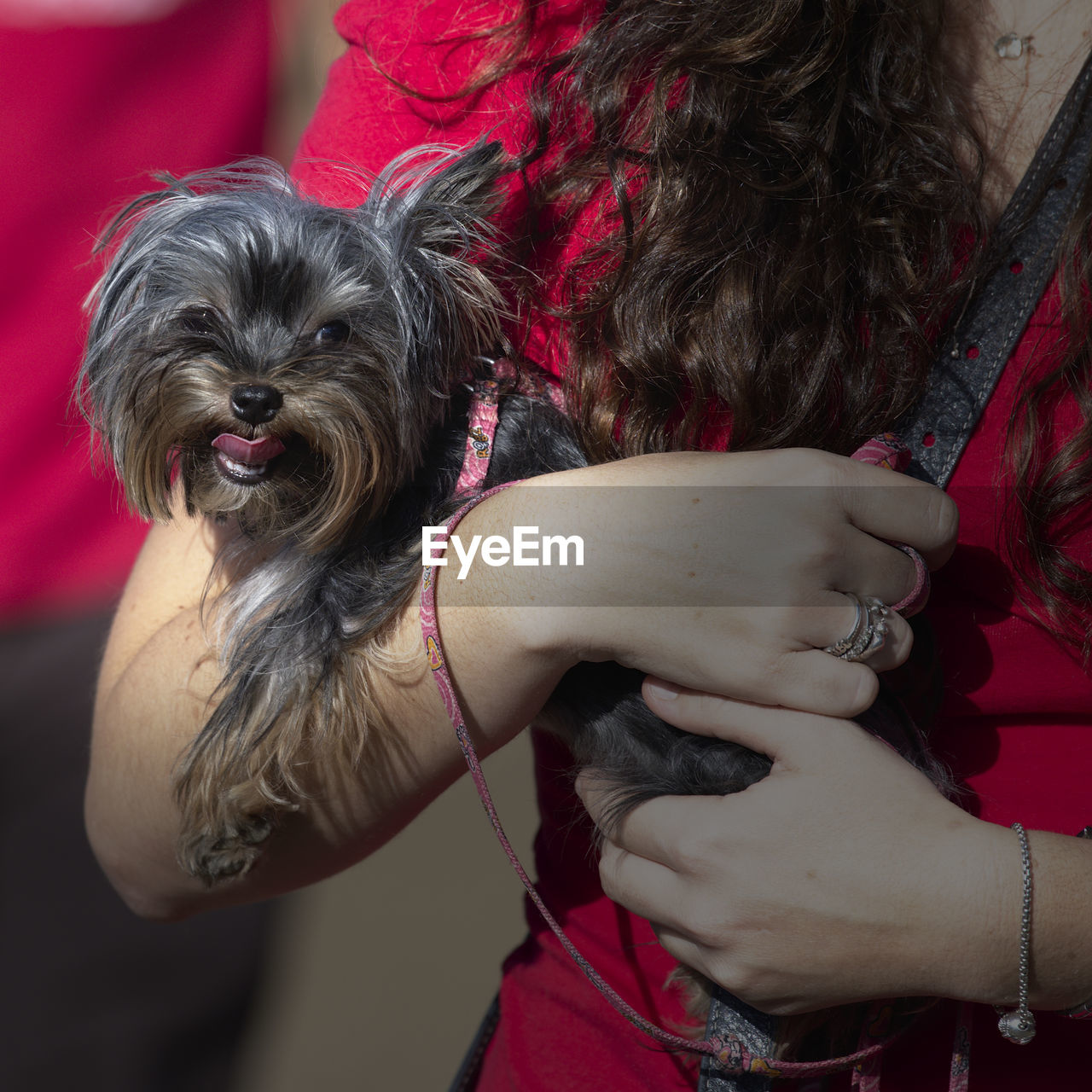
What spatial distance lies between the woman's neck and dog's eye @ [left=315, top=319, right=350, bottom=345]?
822 millimetres

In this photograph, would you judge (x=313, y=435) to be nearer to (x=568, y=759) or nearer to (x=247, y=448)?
(x=247, y=448)

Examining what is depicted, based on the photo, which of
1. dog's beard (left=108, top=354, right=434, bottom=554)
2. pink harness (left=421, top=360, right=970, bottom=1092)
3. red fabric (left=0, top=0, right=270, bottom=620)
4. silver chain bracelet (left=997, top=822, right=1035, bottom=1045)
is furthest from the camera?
red fabric (left=0, top=0, right=270, bottom=620)

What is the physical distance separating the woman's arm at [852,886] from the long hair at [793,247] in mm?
294

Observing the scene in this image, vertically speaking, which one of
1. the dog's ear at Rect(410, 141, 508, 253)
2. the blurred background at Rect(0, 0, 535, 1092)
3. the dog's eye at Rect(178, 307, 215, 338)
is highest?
the dog's ear at Rect(410, 141, 508, 253)

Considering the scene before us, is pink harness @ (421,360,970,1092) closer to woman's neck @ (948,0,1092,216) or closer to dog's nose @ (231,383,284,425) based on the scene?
dog's nose @ (231,383,284,425)

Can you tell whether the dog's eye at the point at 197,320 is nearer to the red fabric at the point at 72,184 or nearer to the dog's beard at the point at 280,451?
the dog's beard at the point at 280,451

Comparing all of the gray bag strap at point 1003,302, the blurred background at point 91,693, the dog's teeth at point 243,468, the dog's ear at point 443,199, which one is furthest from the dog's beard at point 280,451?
the blurred background at point 91,693

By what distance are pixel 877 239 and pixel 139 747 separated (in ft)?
3.63

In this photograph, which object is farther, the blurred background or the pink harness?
the blurred background

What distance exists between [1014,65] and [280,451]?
106 centimetres

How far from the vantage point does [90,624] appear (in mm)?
3090

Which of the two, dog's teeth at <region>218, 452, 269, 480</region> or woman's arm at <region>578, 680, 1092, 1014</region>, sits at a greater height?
dog's teeth at <region>218, 452, 269, 480</region>

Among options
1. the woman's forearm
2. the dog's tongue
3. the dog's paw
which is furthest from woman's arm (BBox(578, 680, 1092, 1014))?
the dog's tongue

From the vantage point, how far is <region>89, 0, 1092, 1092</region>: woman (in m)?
0.99
